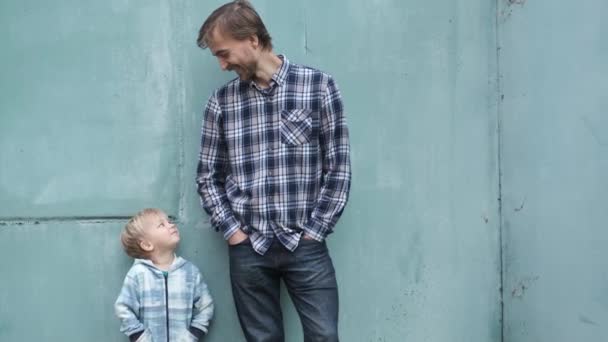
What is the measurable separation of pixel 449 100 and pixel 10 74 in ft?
7.66

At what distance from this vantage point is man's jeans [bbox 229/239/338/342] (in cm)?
Answer: 357

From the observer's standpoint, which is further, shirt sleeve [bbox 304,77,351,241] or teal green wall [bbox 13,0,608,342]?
teal green wall [bbox 13,0,608,342]

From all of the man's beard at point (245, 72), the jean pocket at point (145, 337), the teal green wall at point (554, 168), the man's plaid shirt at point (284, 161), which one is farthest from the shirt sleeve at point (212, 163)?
the teal green wall at point (554, 168)

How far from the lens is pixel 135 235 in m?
3.76

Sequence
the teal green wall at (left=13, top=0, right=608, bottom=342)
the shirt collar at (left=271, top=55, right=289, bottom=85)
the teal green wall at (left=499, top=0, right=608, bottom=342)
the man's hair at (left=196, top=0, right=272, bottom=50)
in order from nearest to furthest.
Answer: the man's hair at (left=196, top=0, right=272, bottom=50) → the shirt collar at (left=271, top=55, right=289, bottom=85) → the teal green wall at (left=499, top=0, right=608, bottom=342) → the teal green wall at (left=13, top=0, right=608, bottom=342)

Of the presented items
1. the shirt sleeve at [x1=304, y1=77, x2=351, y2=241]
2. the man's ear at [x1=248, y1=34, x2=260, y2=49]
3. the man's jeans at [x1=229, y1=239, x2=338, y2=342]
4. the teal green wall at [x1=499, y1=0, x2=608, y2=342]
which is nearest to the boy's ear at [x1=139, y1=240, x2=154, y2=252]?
the man's jeans at [x1=229, y1=239, x2=338, y2=342]

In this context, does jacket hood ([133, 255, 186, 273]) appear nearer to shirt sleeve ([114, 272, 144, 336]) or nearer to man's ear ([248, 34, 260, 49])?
shirt sleeve ([114, 272, 144, 336])

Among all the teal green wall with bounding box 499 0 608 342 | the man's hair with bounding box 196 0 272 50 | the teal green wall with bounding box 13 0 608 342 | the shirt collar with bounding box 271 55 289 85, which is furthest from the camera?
the teal green wall with bounding box 13 0 608 342

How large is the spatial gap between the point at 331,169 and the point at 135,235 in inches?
39.6

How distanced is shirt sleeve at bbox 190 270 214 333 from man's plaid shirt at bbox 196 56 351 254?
345 mm

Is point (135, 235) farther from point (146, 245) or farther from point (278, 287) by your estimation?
point (278, 287)

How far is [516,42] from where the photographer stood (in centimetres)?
429

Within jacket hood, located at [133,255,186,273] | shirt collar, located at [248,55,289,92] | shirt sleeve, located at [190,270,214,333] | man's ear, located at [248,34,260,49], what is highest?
man's ear, located at [248,34,260,49]

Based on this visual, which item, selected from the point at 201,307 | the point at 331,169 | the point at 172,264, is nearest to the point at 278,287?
the point at 201,307
